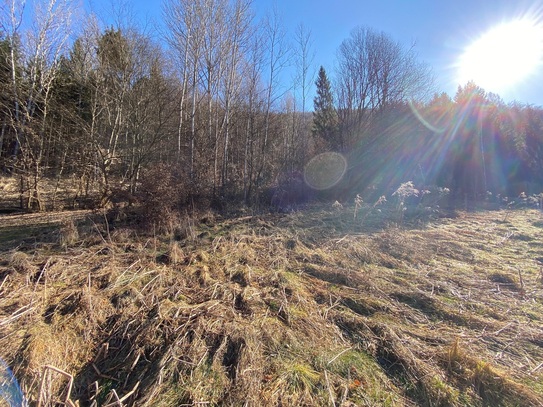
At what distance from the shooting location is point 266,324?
2553 mm

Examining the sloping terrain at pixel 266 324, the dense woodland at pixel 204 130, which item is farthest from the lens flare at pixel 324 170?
the sloping terrain at pixel 266 324

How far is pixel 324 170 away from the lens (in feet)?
38.3

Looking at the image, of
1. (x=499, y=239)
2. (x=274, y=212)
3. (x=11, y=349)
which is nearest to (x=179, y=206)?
(x=274, y=212)

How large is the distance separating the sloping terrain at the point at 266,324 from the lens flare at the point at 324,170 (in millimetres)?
6814

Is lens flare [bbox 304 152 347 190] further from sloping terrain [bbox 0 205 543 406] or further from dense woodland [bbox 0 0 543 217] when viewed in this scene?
sloping terrain [bbox 0 205 543 406]

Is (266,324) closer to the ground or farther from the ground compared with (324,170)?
closer to the ground

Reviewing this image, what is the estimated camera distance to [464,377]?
6.56 feet

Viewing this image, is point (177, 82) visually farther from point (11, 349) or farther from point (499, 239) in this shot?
point (499, 239)

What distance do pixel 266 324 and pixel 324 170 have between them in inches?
387

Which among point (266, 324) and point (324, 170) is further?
point (324, 170)

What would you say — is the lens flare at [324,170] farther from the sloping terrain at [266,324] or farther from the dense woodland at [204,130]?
the sloping terrain at [266,324]

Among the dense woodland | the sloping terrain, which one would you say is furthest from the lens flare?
the sloping terrain

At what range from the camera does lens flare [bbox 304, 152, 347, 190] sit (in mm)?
11492

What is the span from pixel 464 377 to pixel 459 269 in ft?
9.05
